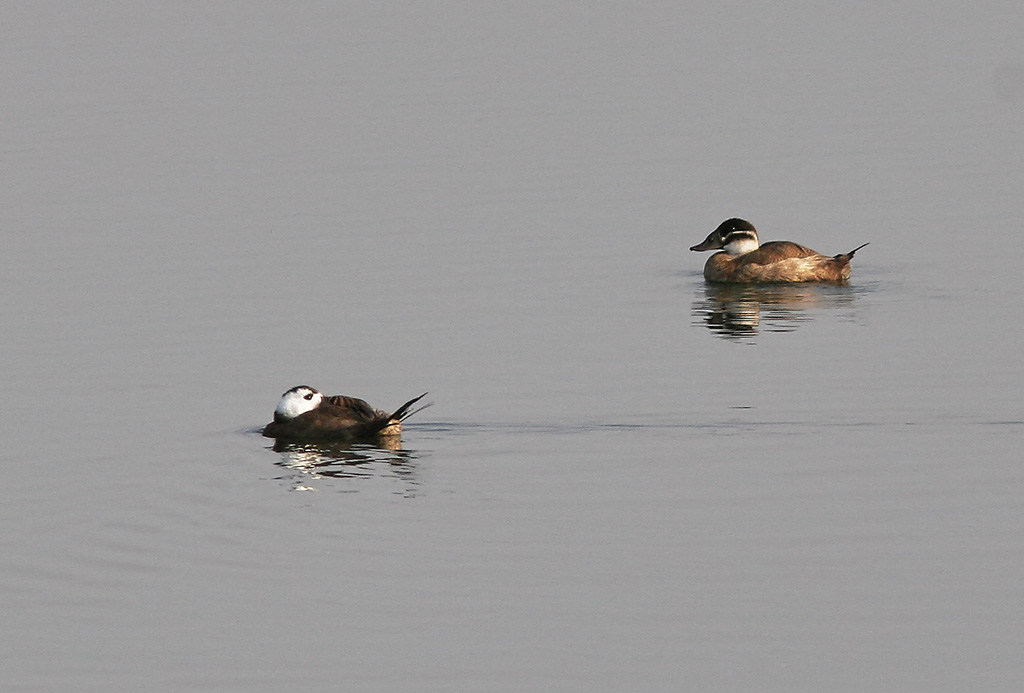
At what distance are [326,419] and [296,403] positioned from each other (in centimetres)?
39

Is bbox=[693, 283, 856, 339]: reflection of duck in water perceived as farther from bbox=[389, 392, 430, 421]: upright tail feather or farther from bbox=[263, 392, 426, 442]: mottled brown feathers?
bbox=[263, 392, 426, 442]: mottled brown feathers

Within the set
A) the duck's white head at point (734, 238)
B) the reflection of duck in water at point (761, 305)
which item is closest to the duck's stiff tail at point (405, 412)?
the reflection of duck in water at point (761, 305)

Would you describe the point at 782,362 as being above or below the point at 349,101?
below

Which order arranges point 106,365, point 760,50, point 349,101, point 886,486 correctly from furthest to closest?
point 760,50
point 349,101
point 106,365
point 886,486

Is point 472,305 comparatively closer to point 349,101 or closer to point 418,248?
point 418,248

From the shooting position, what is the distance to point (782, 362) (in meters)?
22.3

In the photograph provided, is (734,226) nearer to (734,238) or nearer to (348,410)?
(734,238)

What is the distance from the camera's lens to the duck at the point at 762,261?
28.5 m

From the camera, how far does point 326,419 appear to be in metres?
19.3

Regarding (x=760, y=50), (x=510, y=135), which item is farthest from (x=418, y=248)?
(x=760, y=50)

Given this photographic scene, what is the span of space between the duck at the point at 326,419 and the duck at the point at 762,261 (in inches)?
412

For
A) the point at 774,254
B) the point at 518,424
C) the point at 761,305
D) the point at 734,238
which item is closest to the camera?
the point at 518,424

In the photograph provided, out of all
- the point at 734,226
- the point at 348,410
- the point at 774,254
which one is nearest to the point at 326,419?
the point at 348,410

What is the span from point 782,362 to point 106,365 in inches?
301
